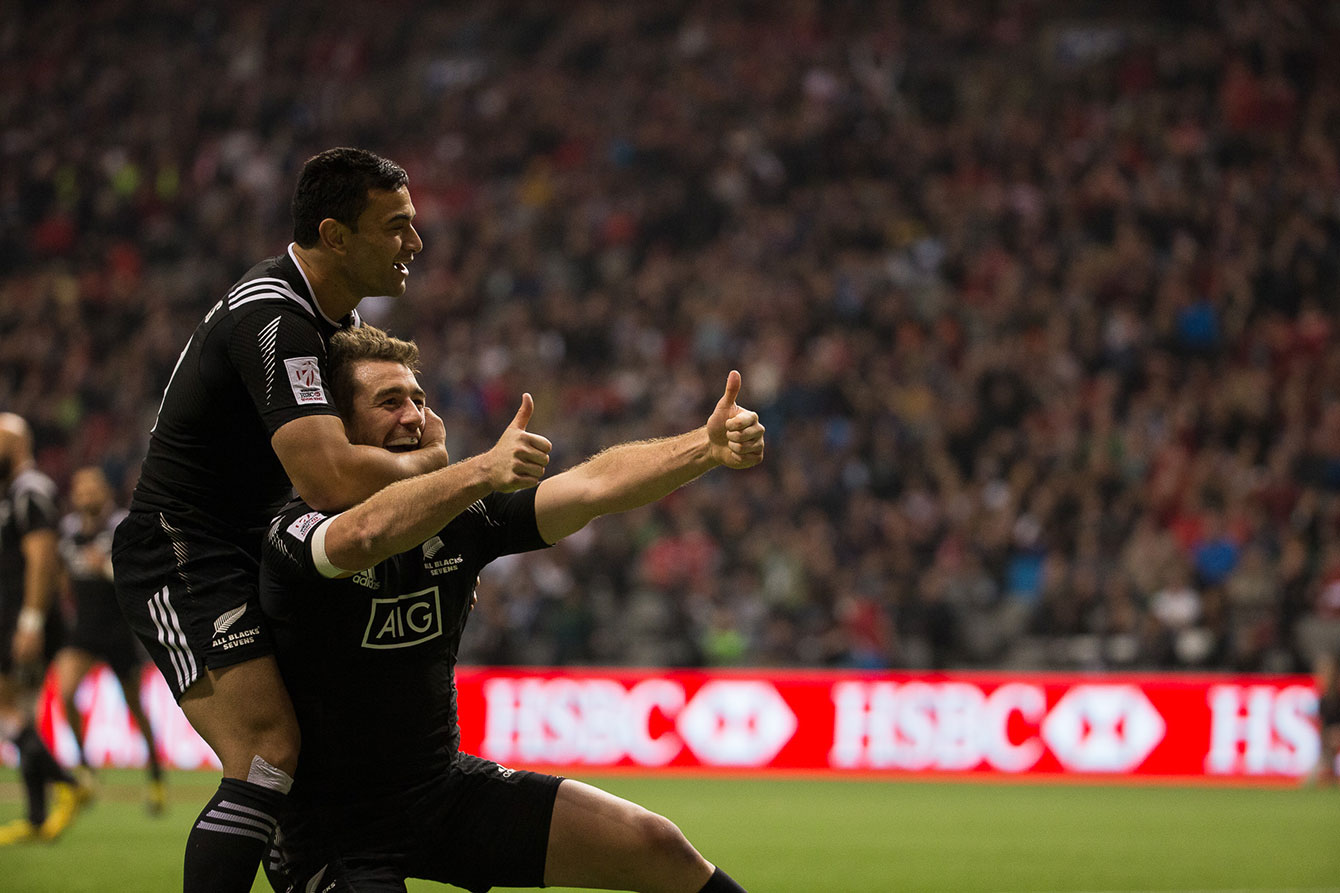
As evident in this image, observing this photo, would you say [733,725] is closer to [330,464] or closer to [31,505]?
[31,505]

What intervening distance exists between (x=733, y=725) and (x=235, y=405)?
10.5m

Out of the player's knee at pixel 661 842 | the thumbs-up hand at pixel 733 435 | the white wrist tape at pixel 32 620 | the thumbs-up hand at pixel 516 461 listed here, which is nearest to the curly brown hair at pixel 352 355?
the thumbs-up hand at pixel 516 461

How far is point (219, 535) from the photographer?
4.47m

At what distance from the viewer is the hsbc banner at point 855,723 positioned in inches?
544

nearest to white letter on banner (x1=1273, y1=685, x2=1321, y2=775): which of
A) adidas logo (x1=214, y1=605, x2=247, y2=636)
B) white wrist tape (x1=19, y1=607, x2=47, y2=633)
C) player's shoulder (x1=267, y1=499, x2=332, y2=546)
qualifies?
white wrist tape (x1=19, y1=607, x2=47, y2=633)

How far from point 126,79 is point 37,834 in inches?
709

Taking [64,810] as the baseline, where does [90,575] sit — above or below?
above

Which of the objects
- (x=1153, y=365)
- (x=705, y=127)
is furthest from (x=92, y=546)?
(x=705, y=127)

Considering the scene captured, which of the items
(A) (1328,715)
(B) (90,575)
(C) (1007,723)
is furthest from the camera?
(C) (1007,723)

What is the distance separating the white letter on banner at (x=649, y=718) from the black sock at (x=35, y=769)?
630 centimetres

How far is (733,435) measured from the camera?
151 inches

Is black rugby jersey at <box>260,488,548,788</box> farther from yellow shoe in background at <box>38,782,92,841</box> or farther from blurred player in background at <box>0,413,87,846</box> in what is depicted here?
yellow shoe in background at <box>38,782,92,841</box>

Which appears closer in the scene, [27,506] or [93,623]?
[27,506]

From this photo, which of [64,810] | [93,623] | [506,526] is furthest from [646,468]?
[93,623]
